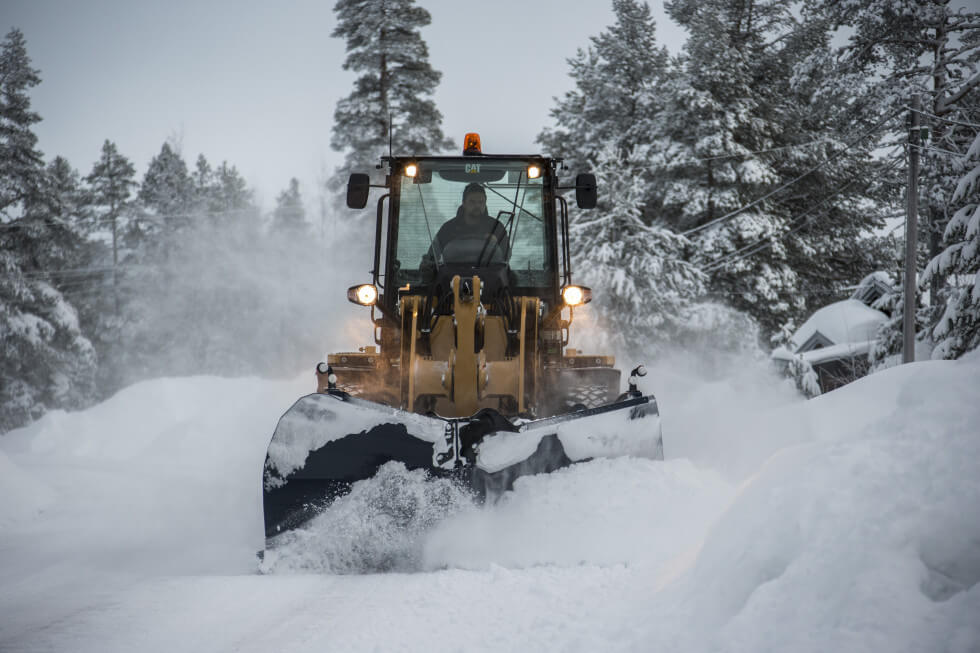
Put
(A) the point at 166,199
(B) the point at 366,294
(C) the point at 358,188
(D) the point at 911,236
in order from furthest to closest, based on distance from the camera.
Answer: (A) the point at 166,199 → (D) the point at 911,236 → (C) the point at 358,188 → (B) the point at 366,294

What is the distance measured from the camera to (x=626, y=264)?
14461 mm

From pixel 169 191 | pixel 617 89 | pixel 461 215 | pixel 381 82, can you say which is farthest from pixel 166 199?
pixel 461 215

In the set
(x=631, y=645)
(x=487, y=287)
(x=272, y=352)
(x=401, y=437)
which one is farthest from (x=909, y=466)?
(x=272, y=352)

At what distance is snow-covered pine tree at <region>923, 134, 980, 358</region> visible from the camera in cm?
843

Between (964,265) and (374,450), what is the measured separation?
884cm

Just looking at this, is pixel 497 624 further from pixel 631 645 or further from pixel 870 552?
pixel 870 552

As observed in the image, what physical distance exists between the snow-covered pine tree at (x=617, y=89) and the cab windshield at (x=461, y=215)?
16.5 m

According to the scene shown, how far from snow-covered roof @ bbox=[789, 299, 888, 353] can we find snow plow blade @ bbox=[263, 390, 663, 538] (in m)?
15.1

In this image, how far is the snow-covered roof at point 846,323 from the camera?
55.3ft

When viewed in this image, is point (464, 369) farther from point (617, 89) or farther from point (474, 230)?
point (617, 89)

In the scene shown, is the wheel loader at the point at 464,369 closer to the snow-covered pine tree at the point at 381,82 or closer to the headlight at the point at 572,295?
the headlight at the point at 572,295

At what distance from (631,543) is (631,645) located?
129 centimetres

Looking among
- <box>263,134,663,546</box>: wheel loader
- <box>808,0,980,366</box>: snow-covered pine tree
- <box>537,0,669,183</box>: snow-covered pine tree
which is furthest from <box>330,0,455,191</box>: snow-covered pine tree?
<box>263,134,663,546</box>: wheel loader

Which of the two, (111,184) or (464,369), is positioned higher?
(111,184)
